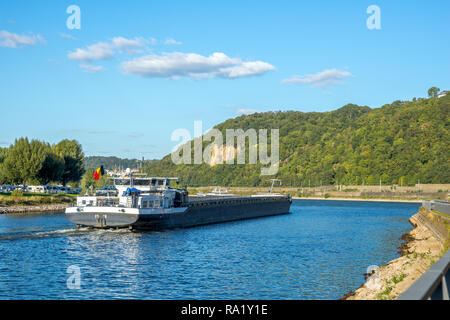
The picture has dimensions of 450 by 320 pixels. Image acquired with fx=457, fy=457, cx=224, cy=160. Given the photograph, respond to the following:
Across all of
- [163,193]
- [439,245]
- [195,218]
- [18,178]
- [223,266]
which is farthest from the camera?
[18,178]

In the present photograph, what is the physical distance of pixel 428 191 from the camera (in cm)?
17288

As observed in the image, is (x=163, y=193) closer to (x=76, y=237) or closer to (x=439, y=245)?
(x=76, y=237)

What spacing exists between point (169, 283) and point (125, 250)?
12442mm

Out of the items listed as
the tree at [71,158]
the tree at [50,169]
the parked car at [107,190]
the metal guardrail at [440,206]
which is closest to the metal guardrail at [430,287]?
the metal guardrail at [440,206]

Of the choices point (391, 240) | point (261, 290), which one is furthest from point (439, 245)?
point (261, 290)

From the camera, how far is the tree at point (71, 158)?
119 meters

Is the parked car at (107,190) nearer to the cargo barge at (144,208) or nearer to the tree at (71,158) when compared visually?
the cargo barge at (144,208)

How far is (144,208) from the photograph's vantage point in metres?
50.3

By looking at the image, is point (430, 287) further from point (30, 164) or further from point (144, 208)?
point (30, 164)

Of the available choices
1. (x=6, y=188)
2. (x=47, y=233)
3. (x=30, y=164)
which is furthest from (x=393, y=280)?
(x=6, y=188)

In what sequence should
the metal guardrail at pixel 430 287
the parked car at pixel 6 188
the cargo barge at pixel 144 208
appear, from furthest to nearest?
the parked car at pixel 6 188 < the cargo barge at pixel 144 208 < the metal guardrail at pixel 430 287

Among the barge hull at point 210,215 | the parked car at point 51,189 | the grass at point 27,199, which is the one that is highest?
the parked car at point 51,189

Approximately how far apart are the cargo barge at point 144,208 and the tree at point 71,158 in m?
59.8

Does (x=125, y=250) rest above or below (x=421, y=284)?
below
